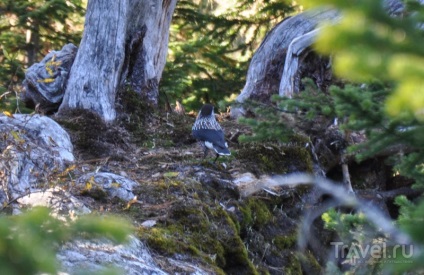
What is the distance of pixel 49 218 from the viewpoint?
1.79 m

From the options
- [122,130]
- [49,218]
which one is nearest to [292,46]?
[122,130]

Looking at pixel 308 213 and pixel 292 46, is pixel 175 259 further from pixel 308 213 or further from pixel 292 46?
pixel 292 46

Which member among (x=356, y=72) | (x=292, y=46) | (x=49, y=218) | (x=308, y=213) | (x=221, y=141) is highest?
(x=356, y=72)

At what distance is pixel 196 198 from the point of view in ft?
22.7

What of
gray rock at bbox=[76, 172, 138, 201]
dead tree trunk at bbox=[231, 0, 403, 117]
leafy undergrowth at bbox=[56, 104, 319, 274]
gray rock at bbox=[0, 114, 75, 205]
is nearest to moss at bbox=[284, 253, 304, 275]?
leafy undergrowth at bbox=[56, 104, 319, 274]

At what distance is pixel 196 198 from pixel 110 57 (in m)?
3.82

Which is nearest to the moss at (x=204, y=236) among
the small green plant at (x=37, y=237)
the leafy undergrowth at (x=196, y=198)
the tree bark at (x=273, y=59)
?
the leafy undergrowth at (x=196, y=198)

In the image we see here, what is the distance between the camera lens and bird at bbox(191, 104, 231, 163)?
8.46 meters

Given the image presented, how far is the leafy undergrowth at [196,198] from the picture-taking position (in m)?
6.26

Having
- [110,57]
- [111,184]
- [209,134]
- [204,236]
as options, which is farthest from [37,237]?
[110,57]

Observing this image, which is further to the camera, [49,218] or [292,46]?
[292,46]

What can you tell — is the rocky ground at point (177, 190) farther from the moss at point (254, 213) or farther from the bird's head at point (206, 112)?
the bird's head at point (206, 112)

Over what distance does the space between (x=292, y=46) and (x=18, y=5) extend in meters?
6.68

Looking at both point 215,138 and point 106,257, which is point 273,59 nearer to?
point 215,138
